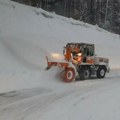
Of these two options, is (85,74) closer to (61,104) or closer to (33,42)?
(33,42)

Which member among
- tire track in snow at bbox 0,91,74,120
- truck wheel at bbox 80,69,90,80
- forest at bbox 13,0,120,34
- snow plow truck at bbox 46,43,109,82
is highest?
forest at bbox 13,0,120,34

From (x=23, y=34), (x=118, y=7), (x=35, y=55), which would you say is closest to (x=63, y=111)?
(x=35, y=55)

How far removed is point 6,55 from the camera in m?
26.2

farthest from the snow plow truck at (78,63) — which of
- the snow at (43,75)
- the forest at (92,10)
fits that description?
the forest at (92,10)

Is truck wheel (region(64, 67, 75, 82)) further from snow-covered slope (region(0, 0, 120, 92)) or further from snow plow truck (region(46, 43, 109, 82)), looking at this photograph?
snow-covered slope (region(0, 0, 120, 92))

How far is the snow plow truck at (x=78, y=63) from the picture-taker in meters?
22.1

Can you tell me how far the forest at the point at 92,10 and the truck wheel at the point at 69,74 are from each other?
2843 cm

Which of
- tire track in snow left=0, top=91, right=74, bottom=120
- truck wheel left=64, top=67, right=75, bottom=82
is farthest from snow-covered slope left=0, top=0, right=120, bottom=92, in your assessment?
tire track in snow left=0, top=91, right=74, bottom=120

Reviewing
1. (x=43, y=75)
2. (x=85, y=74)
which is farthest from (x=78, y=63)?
(x=43, y=75)

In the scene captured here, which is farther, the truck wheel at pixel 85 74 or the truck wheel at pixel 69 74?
the truck wheel at pixel 85 74

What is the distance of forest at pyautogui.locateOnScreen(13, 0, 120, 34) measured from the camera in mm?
52875

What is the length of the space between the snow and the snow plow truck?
46 cm

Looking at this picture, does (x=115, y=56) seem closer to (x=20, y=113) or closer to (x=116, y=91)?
(x=116, y=91)

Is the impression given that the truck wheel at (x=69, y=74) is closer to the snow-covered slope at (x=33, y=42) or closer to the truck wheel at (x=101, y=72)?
the snow-covered slope at (x=33, y=42)
